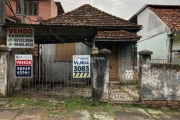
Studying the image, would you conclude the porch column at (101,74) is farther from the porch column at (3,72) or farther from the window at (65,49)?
the window at (65,49)

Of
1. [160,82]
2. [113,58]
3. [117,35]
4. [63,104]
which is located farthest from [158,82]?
[113,58]

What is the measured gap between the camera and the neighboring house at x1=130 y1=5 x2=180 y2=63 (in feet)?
36.7

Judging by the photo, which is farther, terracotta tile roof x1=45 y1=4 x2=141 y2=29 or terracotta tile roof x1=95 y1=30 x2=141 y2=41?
terracotta tile roof x1=95 y1=30 x2=141 y2=41

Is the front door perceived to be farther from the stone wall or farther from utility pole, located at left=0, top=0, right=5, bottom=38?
utility pole, located at left=0, top=0, right=5, bottom=38

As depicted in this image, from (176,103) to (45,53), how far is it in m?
Result: 8.11

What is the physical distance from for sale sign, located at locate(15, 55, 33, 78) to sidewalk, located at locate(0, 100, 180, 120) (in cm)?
120

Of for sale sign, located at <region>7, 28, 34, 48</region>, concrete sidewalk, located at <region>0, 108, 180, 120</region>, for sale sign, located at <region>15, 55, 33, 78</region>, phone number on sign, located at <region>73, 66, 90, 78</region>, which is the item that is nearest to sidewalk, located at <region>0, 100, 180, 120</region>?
concrete sidewalk, located at <region>0, 108, 180, 120</region>

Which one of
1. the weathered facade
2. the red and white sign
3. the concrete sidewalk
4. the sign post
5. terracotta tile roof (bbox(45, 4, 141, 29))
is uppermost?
terracotta tile roof (bbox(45, 4, 141, 29))

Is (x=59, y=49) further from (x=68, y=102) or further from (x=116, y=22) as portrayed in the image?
(x=68, y=102)

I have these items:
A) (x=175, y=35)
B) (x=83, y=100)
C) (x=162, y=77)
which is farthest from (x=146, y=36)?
(x=83, y=100)

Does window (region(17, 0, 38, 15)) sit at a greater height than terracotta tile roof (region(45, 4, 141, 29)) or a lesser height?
greater

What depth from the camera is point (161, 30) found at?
1291 cm

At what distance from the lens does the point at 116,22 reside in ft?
36.5

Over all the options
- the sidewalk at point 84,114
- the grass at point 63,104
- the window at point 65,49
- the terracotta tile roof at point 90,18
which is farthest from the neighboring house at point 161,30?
the grass at point 63,104
